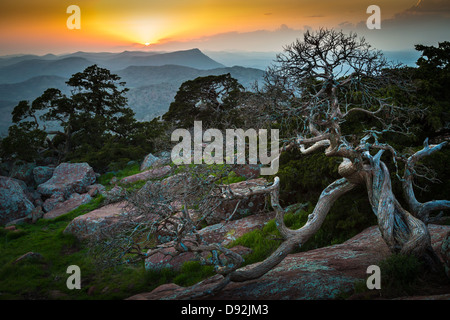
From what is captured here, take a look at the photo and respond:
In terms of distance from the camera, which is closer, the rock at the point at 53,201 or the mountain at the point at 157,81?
the rock at the point at 53,201

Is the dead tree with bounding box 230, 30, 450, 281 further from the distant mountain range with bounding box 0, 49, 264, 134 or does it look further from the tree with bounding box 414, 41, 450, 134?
the distant mountain range with bounding box 0, 49, 264, 134

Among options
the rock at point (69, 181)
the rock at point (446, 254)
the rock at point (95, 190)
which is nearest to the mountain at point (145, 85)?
the rock at point (69, 181)

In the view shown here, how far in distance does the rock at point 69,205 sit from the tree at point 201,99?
37.0 feet

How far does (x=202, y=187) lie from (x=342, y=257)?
3073mm

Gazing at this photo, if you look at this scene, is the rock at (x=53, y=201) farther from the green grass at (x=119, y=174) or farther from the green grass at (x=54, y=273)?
the green grass at (x=54, y=273)

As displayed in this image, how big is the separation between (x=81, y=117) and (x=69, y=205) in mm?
9820

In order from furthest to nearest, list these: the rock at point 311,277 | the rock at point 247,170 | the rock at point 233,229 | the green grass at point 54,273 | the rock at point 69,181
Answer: the rock at point 69,181
the rock at point 247,170
the rock at point 233,229
the green grass at point 54,273
the rock at point 311,277

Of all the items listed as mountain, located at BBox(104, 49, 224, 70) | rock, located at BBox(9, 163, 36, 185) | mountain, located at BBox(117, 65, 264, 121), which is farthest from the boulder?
mountain, located at BBox(104, 49, 224, 70)

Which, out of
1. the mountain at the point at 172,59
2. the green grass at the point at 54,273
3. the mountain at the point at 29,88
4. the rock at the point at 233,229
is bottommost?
the green grass at the point at 54,273

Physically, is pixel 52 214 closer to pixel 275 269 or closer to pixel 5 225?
pixel 5 225

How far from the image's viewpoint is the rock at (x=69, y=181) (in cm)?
1407

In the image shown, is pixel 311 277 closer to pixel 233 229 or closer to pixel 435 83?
pixel 233 229
